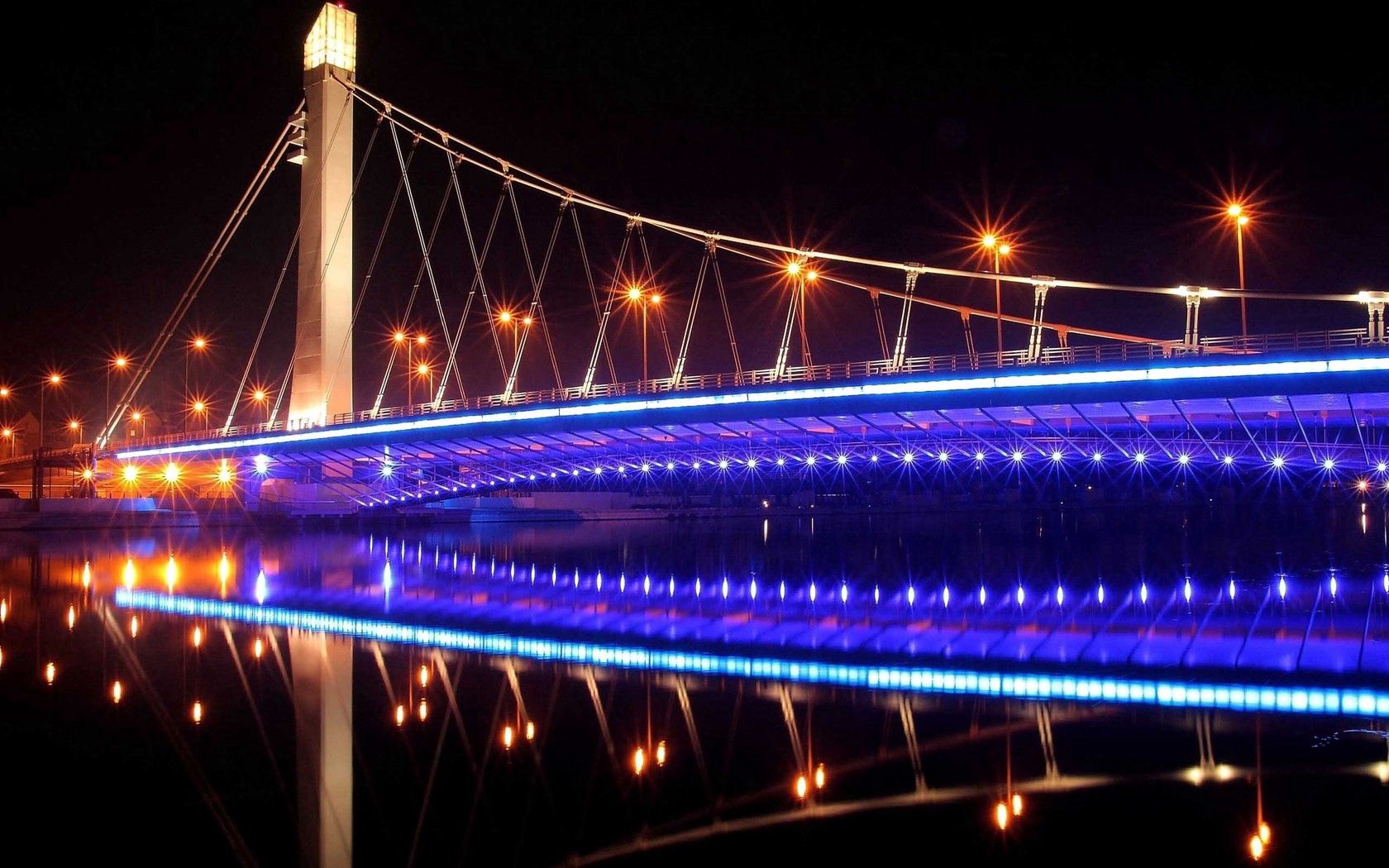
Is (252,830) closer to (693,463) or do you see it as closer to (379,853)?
(379,853)

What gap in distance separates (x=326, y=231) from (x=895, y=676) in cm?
4753

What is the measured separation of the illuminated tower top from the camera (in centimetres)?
5491

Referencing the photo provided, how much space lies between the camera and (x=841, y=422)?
3456 centimetres

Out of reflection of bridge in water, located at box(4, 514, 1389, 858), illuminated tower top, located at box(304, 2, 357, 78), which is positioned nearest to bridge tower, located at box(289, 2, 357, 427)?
illuminated tower top, located at box(304, 2, 357, 78)

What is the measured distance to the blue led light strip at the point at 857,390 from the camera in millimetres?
24547

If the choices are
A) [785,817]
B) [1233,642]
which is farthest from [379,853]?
[1233,642]

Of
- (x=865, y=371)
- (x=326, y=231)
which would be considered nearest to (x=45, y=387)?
(x=326, y=231)

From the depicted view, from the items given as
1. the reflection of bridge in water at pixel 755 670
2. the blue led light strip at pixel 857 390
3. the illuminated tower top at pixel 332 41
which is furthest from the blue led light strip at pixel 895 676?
the illuminated tower top at pixel 332 41

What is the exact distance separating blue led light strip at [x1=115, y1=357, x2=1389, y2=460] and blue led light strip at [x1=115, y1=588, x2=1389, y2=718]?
14.6 meters

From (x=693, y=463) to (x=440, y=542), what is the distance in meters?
12.9

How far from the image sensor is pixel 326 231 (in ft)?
176

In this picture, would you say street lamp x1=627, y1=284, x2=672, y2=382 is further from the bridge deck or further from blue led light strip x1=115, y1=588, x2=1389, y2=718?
blue led light strip x1=115, y1=588, x2=1389, y2=718

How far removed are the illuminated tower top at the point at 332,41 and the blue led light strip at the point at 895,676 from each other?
147ft

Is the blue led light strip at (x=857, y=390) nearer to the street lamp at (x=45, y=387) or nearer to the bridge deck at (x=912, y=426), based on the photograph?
the bridge deck at (x=912, y=426)
